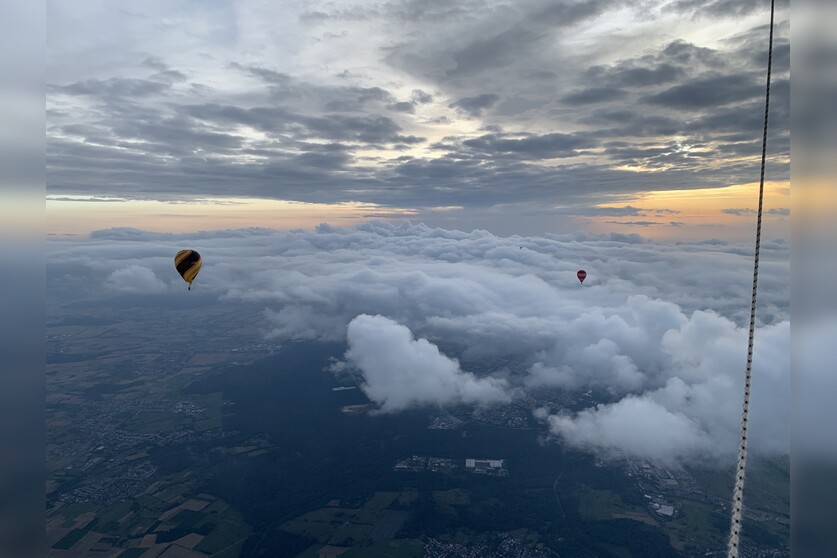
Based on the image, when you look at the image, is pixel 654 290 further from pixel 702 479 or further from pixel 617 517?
pixel 617 517

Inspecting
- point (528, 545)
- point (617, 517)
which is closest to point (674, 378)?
point (617, 517)

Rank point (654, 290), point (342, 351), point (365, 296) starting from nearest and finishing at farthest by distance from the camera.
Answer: point (342, 351)
point (654, 290)
point (365, 296)

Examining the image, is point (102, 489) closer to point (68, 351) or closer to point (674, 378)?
point (68, 351)

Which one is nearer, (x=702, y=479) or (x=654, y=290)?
(x=702, y=479)

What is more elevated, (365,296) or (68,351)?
(365,296)

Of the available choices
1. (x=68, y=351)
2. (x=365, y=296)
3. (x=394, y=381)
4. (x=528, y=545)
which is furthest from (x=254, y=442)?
(x=365, y=296)

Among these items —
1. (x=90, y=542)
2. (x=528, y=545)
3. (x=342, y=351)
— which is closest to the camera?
(x=90, y=542)
